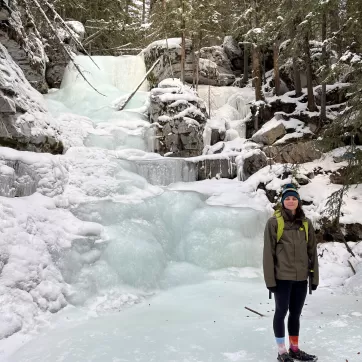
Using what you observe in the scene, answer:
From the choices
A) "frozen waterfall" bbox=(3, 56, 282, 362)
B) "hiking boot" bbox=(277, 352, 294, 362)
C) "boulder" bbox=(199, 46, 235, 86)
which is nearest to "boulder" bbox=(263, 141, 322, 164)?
"frozen waterfall" bbox=(3, 56, 282, 362)

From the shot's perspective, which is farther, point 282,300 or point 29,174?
point 29,174

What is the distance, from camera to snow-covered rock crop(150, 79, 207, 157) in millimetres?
13266

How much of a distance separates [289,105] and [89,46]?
13.1 metres

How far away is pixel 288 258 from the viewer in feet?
10.9

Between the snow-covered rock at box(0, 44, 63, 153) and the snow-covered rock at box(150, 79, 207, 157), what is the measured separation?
4.57 m

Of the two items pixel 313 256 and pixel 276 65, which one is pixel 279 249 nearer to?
pixel 313 256

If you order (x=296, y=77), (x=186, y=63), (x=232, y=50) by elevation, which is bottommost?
(x=296, y=77)

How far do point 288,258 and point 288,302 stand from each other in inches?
17.5

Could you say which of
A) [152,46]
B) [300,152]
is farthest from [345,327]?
[152,46]

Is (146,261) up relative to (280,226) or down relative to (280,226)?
down

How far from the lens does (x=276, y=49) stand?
601 inches

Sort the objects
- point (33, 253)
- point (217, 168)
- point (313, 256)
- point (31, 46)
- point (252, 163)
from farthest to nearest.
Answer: point (31, 46) < point (217, 168) < point (252, 163) < point (33, 253) < point (313, 256)

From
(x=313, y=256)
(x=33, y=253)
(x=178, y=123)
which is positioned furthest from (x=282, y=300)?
(x=178, y=123)

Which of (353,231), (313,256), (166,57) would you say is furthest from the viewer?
(166,57)
